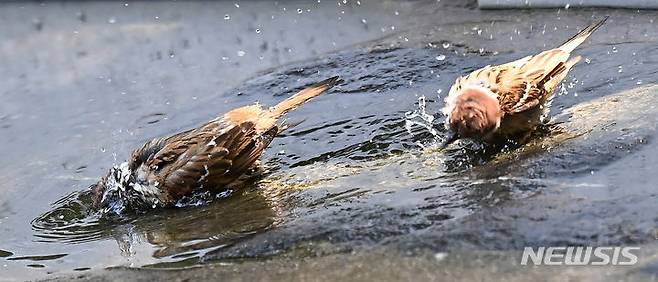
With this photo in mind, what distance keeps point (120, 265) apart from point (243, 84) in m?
3.77

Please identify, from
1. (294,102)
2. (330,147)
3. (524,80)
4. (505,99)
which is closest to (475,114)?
(505,99)

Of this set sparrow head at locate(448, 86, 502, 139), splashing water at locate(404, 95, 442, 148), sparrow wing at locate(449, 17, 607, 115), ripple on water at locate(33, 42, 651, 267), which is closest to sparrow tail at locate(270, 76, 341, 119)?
ripple on water at locate(33, 42, 651, 267)

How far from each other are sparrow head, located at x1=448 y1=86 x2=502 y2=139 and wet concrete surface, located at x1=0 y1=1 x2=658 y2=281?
0.19 metres

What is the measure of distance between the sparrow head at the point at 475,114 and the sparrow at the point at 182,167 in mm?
1333

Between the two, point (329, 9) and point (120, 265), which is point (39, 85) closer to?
point (329, 9)

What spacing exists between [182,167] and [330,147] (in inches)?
39.0

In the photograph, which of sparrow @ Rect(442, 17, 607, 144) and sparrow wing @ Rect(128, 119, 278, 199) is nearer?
sparrow @ Rect(442, 17, 607, 144)

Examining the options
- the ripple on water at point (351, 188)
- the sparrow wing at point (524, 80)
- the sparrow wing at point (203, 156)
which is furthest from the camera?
the sparrow wing at point (203, 156)

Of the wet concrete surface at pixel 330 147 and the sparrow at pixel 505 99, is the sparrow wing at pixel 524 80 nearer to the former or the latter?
the sparrow at pixel 505 99

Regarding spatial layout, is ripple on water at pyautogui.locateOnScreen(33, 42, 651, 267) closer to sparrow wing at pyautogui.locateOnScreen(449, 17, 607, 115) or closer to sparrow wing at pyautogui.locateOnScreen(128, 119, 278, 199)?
sparrow wing at pyautogui.locateOnScreen(128, 119, 278, 199)

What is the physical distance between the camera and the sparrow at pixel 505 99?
5.09 meters

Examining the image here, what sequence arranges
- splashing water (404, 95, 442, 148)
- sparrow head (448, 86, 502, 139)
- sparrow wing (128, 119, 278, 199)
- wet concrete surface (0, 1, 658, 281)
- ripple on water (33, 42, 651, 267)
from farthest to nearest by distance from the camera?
1. splashing water (404, 95, 442, 148)
2. sparrow wing (128, 119, 278, 199)
3. sparrow head (448, 86, 502, 139)
4. ripple on water (33, 42, 651, 267)
5. wet concrete surface (0, 1, 658, 281)

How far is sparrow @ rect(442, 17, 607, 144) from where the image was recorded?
509 centimetres

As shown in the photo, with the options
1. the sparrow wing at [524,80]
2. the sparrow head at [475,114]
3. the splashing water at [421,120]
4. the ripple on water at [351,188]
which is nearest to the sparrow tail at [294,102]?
the ripple on water at [351,188]
